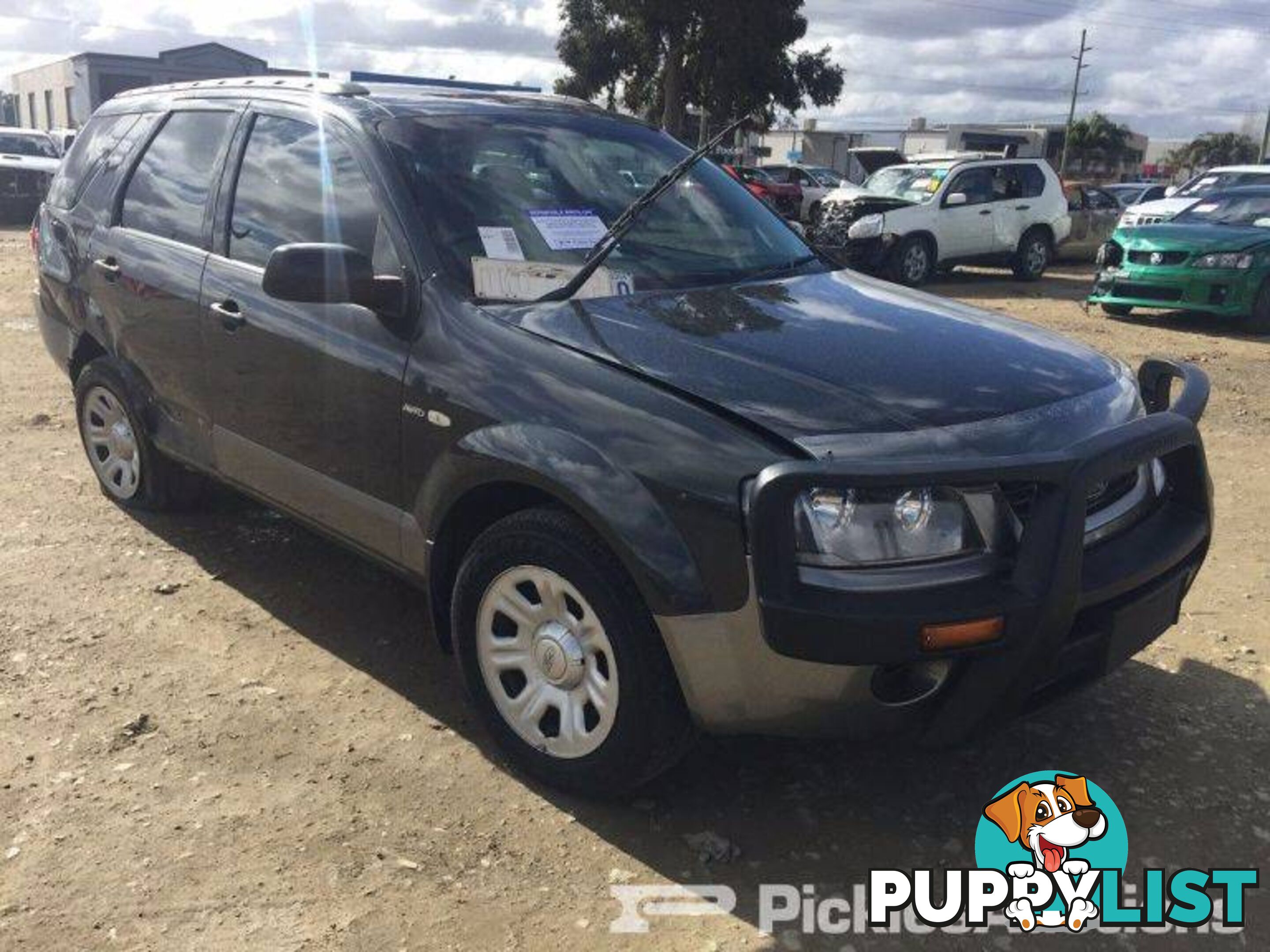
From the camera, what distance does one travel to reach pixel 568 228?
3.34 meters

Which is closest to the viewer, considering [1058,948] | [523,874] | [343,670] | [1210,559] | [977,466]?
[977,466]

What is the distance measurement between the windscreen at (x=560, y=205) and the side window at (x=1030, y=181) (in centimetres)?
1252

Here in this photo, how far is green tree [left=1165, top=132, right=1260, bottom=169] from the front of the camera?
75.9 m

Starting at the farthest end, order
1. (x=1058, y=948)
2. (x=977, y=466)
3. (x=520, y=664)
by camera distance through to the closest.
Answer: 1. (x=520, y=664)
2. (x=1058, y=948)
3. (x=977, y=466)

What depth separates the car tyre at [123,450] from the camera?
4535 mm

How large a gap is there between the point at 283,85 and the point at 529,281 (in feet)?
4.72

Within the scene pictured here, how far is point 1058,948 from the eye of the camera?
2461mm

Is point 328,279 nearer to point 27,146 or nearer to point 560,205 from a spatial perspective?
point 560,205

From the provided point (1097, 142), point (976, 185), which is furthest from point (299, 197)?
point (1097, 142)

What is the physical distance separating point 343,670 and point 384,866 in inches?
42.5

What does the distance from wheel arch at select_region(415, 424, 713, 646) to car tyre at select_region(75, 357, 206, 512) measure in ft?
6.30

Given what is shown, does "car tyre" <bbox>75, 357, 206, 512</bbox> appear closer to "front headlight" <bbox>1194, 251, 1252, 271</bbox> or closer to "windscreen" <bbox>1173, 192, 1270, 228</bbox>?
"front headlight" <bbox>1194, 251, 1252, 271</bbox>

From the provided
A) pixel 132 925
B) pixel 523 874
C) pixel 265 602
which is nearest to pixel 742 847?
pixel 523 874

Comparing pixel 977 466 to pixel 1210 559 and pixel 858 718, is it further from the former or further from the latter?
pixel 1210 559
